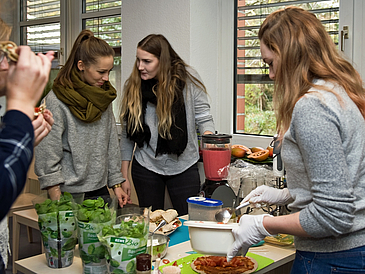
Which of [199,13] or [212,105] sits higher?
[199,13]

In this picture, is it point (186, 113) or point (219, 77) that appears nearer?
point (186, 113)

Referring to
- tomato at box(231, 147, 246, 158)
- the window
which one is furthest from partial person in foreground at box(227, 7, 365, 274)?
the window

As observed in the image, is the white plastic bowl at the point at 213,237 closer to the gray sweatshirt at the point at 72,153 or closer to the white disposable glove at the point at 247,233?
the white disposable glove at the point at 247,233

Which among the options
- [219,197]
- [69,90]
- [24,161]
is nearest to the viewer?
[24,161]

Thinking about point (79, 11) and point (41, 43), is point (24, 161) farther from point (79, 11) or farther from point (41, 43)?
point (41, 43)

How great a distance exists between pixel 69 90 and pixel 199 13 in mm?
1393

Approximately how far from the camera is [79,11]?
421cm

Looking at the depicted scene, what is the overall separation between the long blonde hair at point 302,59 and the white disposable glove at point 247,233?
1.01ft

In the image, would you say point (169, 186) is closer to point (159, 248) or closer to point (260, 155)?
point (260, 155)

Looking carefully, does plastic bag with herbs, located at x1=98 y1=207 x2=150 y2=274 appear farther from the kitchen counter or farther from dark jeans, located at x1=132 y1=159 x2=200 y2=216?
dark jeans, located at x1=132 y1=159 x2=200 y2=216

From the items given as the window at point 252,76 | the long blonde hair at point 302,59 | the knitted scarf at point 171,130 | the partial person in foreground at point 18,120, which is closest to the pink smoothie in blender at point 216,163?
the knitted scarf at point 171,130

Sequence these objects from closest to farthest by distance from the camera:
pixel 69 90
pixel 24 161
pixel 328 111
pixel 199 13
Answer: pixel 24 161 < pixel 328 111 < pixel 69 90 < pixel 199 13

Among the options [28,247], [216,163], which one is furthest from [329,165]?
[28,247]

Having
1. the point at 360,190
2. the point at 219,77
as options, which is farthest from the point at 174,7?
the point at 360,190
